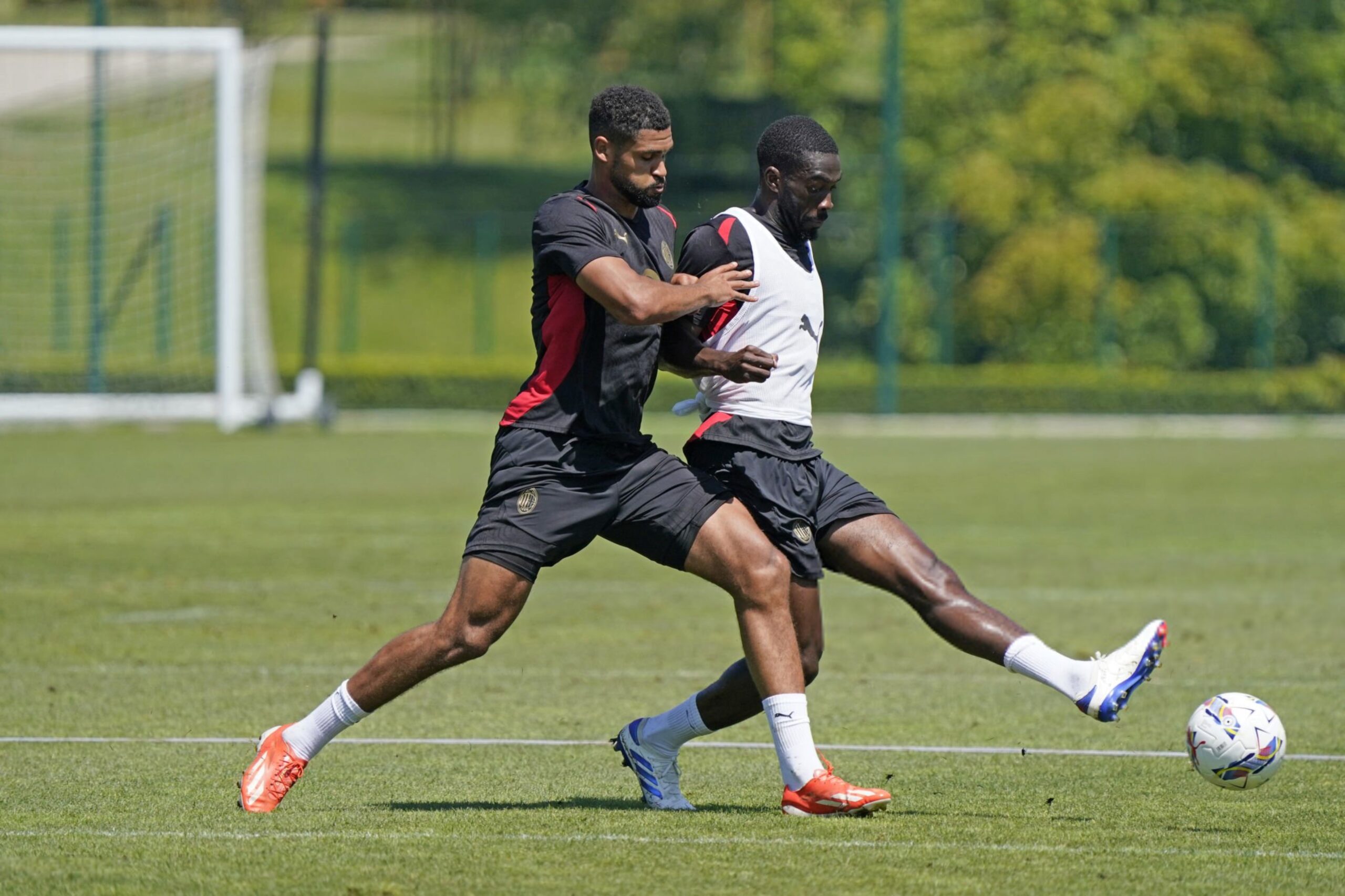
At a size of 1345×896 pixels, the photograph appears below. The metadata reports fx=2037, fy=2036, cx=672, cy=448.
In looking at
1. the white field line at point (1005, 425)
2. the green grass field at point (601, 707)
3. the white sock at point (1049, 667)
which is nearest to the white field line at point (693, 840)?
the green grass field at point (601, 707)

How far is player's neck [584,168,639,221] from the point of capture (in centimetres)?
650

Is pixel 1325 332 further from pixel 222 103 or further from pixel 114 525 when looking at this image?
pixel 114 525

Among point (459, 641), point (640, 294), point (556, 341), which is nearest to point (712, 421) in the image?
point (556, 341)

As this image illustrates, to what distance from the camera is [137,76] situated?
25031mm

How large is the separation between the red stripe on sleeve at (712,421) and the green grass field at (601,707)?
1228 mm

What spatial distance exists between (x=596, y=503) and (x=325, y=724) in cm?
113

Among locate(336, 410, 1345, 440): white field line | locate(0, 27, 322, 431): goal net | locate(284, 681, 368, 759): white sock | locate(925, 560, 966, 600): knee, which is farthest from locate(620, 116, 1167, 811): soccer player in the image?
locate(336, 410, 1345, 440): white field line

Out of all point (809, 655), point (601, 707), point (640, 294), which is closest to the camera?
point (640, 294)

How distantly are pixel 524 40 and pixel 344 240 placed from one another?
12.2m

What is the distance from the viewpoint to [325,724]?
6535mm

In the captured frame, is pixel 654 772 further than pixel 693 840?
Yes

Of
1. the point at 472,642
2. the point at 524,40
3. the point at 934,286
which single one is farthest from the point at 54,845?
the point at 524,40

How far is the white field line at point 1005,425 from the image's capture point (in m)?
32.4

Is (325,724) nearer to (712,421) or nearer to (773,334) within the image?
(712,421)
